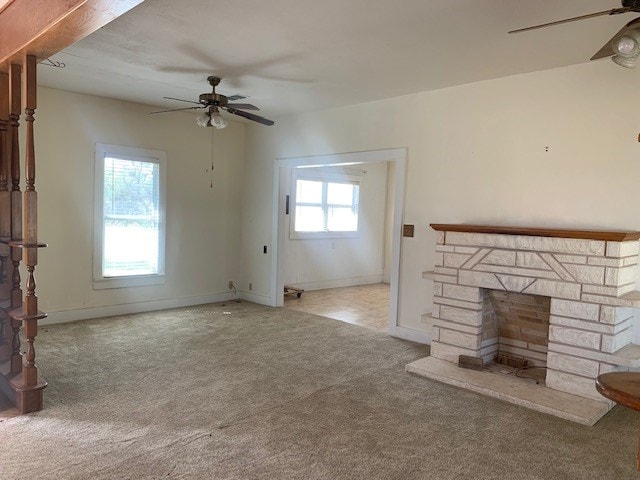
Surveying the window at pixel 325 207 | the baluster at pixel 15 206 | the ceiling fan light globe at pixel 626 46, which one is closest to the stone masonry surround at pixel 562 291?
the ceiling fan light globe at pixel 626 46

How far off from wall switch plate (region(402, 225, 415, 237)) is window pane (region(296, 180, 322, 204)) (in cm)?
300

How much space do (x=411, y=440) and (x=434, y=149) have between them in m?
2.95

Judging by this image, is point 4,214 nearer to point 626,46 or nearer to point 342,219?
point 626,46

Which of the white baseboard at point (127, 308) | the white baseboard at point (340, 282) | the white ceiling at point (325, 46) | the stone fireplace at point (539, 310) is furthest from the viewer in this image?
the white baseboard at point (340, 282)

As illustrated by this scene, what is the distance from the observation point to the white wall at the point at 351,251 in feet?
25.2

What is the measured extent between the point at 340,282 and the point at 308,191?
178 centimetres

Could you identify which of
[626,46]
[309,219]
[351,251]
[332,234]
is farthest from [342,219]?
[626,46]

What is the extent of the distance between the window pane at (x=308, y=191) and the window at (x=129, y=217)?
2364 mm

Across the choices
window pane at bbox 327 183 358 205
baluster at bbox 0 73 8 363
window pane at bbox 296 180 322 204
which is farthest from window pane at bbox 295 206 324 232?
baluster at bbox 0 73 8 363

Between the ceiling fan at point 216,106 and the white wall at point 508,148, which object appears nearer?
the white wall at point 508,148

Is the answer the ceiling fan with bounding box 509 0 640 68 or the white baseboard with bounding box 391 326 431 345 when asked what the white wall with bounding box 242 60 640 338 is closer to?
the white baseboard with bounding box 391 326 431 345

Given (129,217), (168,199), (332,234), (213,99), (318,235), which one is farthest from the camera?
(332,234)

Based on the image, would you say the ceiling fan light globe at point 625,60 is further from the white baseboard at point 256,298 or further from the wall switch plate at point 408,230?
the white baseboard at point 256,298

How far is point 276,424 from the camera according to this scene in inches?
113
